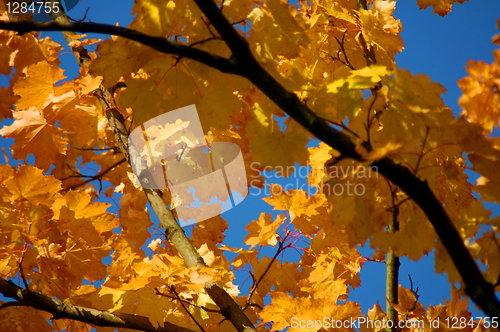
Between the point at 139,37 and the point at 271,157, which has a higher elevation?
the point at 139,37

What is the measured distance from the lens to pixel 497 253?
1.13 metres

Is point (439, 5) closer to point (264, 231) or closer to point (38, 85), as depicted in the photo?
point (264, 231)

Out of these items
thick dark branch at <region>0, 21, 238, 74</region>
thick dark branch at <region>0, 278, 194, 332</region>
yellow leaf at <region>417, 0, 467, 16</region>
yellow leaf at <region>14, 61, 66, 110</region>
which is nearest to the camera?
thick dark branch at <region>0, 21, 238, 74</region>

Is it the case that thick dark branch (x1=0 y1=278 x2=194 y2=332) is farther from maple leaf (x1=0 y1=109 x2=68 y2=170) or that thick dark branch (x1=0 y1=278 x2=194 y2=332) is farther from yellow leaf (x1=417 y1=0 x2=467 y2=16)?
yellow leaf (x1=417 y1=0 x2=467 y2=16)

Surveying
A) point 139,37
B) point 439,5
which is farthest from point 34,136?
point 439,5

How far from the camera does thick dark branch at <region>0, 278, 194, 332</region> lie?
61.5 inches

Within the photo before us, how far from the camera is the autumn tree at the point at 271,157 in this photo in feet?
3.63

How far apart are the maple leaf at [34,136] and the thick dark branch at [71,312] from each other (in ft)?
2.46

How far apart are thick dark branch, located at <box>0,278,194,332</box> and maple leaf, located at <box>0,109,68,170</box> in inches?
29.5

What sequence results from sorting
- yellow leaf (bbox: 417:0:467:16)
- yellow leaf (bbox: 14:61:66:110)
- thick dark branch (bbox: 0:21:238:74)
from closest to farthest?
thick dark branch (bbox: 0:21:238:74)
yellow leaf (bbox: 14:61:66:110)
yellow leaf (bbox: 417:0:467:16)

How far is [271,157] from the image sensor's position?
1.27m

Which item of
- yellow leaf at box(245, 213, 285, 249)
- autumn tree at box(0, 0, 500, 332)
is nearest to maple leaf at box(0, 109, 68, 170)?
autumn tree at box(0, 0, 500, 332)

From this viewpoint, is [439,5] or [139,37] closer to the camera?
[139,37]

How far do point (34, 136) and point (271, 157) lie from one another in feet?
4.77
